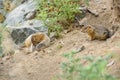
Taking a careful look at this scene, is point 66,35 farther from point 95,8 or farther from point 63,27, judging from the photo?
point 95,8

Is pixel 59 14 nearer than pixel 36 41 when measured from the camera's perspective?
No

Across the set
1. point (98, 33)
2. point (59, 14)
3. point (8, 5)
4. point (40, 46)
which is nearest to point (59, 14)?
point (59, 14)

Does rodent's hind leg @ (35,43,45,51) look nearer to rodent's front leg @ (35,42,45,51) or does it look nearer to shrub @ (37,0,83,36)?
rodent's front leg @ (35,42,45,51)

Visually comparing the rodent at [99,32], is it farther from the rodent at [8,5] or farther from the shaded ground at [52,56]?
the rodent at [8,5]

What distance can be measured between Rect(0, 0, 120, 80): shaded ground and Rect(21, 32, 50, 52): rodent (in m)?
0.16

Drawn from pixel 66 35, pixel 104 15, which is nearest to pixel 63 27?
pixel 66 35

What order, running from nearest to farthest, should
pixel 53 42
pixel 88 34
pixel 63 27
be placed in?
pixel 88 34 → pixel 53 42 → pixel 63 27

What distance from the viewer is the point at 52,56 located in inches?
228

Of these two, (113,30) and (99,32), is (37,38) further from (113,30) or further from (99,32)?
(113,30)

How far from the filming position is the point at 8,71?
5453 millimetres

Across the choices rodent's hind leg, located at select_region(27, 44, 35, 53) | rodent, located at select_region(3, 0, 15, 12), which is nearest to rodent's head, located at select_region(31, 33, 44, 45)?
rodent's hind leg, located at select_region(27, 44, 35, 53)

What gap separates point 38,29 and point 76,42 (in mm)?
1210

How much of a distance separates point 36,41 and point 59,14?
0.77 meters

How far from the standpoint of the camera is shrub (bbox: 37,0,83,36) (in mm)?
6742
